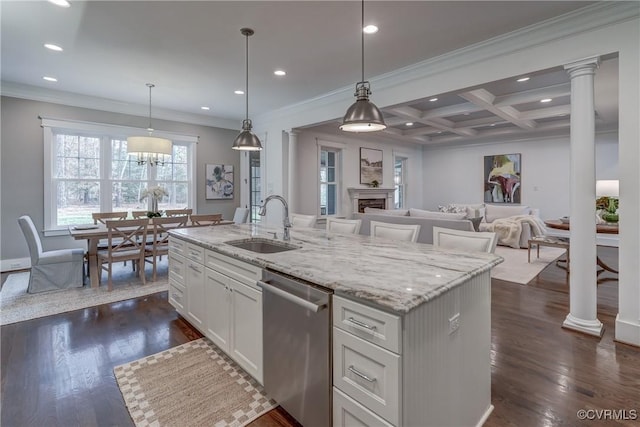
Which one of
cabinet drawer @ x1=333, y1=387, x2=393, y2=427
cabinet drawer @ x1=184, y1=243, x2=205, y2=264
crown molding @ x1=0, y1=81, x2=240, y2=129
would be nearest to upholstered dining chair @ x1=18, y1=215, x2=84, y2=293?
crown molding @ x1=0, y1=81, x2=240, y2=129

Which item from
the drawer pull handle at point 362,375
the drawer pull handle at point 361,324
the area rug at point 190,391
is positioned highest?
the drawer pull handle at point 361,324

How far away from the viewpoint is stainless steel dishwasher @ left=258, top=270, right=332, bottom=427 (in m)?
1.40

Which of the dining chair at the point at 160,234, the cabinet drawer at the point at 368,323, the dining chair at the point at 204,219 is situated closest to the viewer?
the cabinet drawer at the point at 368,323

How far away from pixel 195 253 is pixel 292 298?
146 centimetres

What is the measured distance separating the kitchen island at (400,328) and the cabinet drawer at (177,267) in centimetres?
99

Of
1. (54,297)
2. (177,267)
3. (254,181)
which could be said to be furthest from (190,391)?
(254,181)

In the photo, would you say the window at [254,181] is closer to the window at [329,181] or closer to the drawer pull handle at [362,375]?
the window at [329,181]

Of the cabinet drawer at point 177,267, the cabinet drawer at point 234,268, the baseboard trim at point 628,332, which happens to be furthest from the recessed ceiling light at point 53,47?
the baseboard trim at point 628,332

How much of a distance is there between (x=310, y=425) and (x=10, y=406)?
5.98ft

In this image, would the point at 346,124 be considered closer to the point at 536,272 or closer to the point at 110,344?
the point at 110,344

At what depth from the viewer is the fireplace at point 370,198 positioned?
7.53 m

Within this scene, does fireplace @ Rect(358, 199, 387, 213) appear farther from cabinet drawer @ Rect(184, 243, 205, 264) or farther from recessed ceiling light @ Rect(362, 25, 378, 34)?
cabinet drawer @ Rect(184, 243, 205, 264)

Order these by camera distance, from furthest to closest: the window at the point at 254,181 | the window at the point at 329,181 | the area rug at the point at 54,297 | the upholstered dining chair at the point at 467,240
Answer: the window at the point at 329,181 < the window at the point at 254,181 < the area rug at the point at 54,297 < the upholstered dining chair at the point at 467,240

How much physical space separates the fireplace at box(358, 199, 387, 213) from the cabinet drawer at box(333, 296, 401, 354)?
21.0ft
